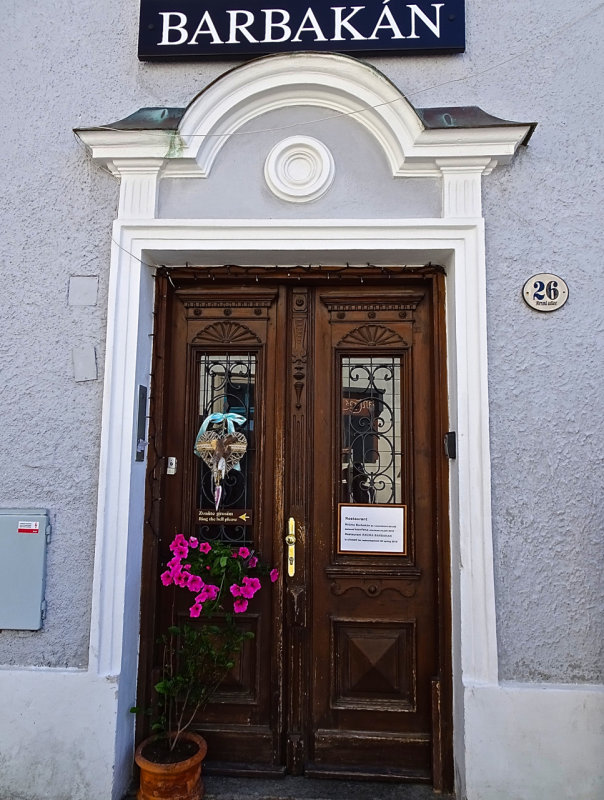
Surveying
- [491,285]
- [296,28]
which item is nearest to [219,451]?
[491,285]

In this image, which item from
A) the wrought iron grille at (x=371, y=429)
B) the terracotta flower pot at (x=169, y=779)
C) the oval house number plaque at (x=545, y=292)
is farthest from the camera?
the wrought iron grille at (x=371, y=429)

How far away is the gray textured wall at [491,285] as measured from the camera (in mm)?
2725

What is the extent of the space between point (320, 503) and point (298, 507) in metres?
0.12

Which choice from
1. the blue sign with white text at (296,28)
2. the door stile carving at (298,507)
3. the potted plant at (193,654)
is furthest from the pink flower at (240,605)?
the blue sign with white text at (296,28)

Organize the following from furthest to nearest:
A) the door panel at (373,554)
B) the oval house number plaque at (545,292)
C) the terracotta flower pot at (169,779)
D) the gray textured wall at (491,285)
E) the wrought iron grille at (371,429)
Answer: the wrought iron grille at (371,429)
the door panel at (373,554)
the oval house number plaque at (545,292)
the gray textured wall at (491,285)
the terracotta flower pot at (169,779)

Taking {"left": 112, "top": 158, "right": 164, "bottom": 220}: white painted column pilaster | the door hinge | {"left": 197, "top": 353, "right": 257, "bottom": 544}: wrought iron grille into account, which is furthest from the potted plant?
{"left": 112, "top": 158, "right": 164, "bottom": 220}: white painted column pilaster

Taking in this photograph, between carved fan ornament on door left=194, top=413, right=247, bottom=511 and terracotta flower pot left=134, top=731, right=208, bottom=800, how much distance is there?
1.16m

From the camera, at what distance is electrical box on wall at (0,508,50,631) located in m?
2.82

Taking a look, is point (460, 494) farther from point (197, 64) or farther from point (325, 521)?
point (197, 64)

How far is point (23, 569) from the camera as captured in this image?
284 cm

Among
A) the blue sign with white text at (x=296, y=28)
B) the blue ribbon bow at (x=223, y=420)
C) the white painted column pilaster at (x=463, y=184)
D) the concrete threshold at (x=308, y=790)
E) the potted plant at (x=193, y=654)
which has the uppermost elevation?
the blue sign with white text at (x=296, y=28)

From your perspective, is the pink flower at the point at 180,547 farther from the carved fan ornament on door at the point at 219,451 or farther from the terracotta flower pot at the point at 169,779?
the terracotta flower pot at the point at 169,779

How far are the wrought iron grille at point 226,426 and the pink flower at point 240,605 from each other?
0.98ft

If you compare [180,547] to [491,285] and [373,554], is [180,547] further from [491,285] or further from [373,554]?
[491,285]
